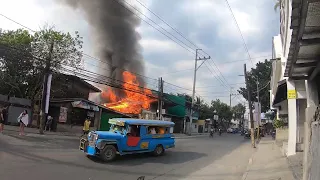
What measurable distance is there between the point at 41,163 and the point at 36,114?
19131 mm

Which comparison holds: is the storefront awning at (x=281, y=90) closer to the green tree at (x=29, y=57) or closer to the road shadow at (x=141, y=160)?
the road shadow at (x=141, y=160)

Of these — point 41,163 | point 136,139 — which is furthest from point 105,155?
point 41,163

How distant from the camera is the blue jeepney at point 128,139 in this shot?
12.8 metres

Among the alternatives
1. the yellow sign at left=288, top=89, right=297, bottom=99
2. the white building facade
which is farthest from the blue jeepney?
the white building facade

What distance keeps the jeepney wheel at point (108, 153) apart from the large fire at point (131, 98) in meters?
22.8

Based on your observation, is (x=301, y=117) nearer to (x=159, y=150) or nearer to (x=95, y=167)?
(x=159, y=150)

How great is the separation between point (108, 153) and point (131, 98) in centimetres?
3022

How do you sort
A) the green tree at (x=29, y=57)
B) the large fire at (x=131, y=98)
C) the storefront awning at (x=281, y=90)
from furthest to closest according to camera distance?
the large fire at (x=131, y=98) → the green tree at (x=29, y=57) → the storefront awning at (x=281, y=90)

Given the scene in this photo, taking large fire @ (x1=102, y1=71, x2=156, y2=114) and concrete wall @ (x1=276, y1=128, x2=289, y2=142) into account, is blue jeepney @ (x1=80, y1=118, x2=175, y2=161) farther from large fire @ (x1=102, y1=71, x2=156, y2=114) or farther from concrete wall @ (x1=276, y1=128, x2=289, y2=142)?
large fire @ (x1=102, y1=71, x2=156, y2=114)

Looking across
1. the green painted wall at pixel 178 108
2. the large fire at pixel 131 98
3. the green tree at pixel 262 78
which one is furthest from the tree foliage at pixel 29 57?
the green tree at pixel 262 78

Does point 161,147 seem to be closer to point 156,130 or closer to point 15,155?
point 156,130

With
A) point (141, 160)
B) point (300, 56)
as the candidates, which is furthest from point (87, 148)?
point (300, 56)

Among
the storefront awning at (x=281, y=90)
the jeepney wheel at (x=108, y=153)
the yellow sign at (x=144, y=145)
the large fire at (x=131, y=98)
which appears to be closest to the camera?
the jeepney wheel at (x=108, y=153)

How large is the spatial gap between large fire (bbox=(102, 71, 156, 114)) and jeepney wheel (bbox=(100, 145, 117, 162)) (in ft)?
74.8
